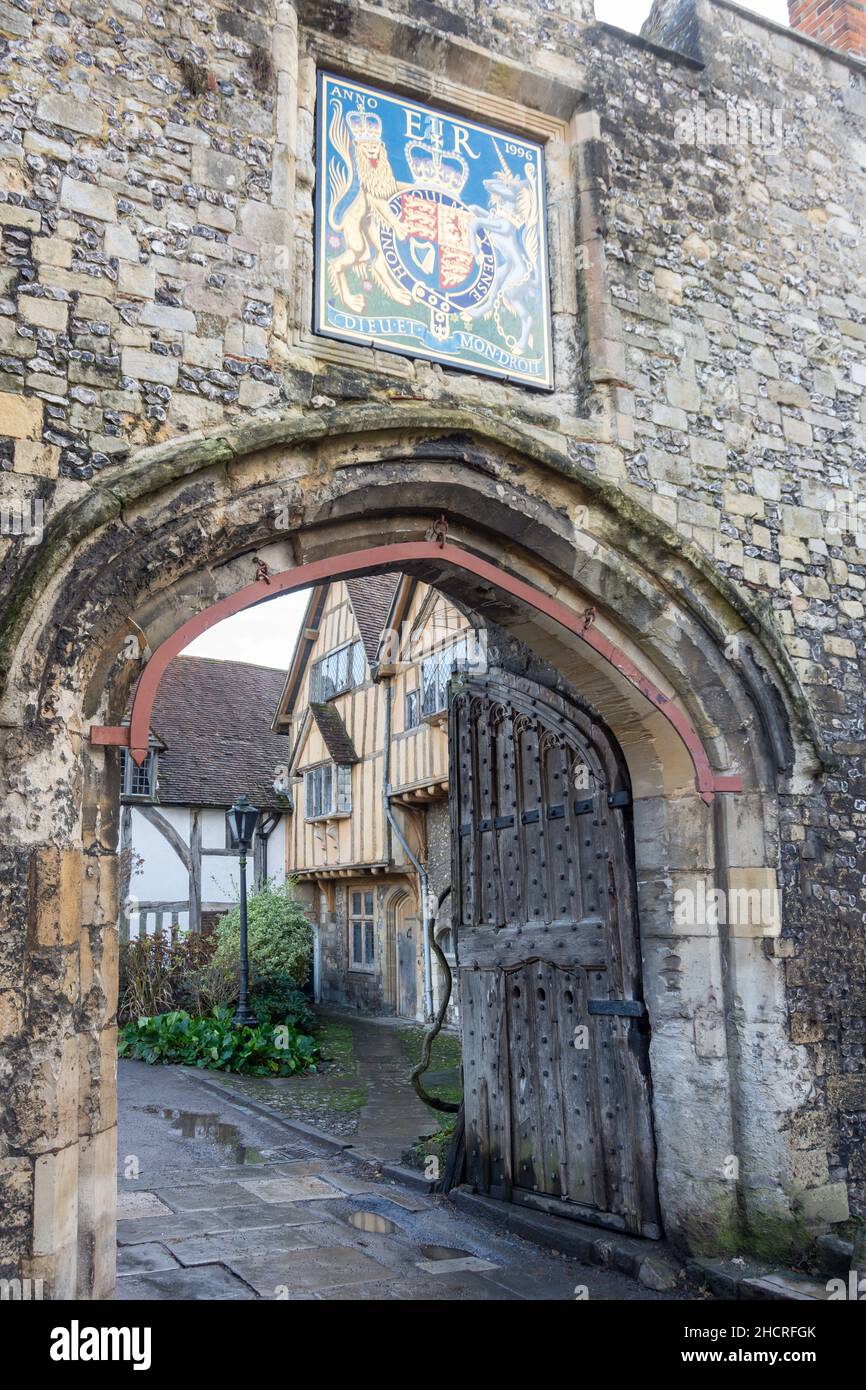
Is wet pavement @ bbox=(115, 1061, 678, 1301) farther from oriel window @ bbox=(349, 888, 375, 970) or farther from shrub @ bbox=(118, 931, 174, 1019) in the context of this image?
oriel window @ bbox=(349, 888, 375, 970)

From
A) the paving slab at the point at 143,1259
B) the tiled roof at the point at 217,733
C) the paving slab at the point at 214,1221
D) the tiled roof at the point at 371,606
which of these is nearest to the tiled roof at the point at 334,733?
the tiled roof at the point at 371,606

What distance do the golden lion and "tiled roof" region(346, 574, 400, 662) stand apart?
33.4 ft

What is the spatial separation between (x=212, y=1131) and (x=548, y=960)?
12.4 ft

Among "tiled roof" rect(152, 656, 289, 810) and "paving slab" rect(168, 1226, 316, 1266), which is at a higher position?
"tiled roof" rect(152, 656, 289, 810)

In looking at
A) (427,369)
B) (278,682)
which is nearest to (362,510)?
(427,369)

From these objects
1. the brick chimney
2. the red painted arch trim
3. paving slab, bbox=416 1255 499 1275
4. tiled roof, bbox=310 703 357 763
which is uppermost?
the brick chimney

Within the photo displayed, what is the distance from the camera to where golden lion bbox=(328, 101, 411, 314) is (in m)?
4.30

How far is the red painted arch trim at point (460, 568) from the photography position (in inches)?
150

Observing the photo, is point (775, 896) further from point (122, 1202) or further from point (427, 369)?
point (122, 1202)

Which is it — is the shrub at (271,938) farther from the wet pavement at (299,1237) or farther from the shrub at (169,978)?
the wet pavement at (299,1237)


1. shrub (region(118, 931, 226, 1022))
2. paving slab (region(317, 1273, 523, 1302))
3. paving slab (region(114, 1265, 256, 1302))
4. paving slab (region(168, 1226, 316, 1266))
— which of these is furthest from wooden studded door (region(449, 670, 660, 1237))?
shrub (region(118, 931, 226, 1022))

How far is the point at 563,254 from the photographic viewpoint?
485 cm
